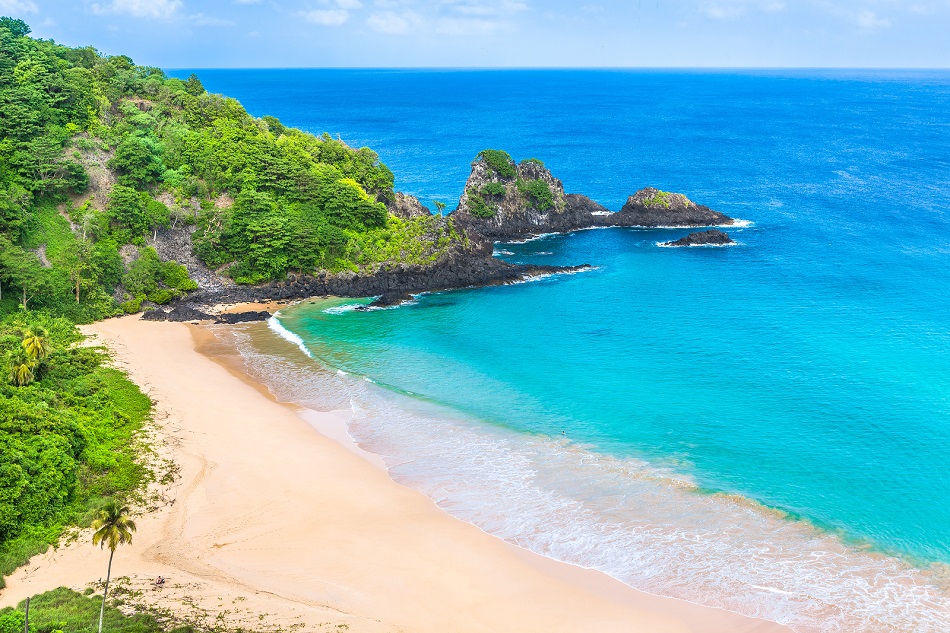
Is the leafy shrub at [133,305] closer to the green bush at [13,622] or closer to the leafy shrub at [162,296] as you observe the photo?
the leafy shrub at [162,296]

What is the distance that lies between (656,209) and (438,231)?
40384 mm

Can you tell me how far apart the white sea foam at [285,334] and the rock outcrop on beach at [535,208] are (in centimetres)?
3440

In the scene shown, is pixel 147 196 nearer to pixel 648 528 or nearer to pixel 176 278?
pixel 176 278

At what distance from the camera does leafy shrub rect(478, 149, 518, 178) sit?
330 ft

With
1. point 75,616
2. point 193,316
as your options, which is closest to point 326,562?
point 75,616

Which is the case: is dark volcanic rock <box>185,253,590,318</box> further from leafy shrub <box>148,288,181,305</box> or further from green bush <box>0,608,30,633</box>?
green bush <box>0,608,30,633</box>

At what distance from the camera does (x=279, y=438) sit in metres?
47.5

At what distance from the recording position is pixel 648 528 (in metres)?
38.1

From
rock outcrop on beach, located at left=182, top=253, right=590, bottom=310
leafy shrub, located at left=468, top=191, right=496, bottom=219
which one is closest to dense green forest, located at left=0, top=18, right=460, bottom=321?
rock outcrop on beach, located at left=182, top=253, right=590, bottom=310

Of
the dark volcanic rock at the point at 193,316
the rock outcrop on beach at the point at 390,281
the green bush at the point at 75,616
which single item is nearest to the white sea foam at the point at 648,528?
the green bush at the point at 75,616

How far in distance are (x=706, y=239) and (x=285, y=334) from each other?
58771mm

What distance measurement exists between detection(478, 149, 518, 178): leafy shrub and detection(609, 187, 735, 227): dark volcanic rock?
59.1ft

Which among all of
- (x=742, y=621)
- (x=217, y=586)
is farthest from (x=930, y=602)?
(x=217, y=586)

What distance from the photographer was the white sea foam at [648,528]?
3259 cm
